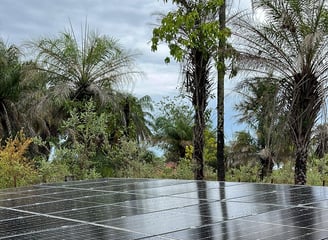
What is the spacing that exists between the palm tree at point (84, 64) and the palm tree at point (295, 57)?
610cm

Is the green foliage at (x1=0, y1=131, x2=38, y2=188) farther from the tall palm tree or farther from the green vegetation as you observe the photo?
the tall palm tree

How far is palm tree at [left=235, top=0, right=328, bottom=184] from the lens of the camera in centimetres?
1048

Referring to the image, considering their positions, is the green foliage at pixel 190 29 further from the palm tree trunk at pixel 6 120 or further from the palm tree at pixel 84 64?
the palm tree trunk at pixel 6 120

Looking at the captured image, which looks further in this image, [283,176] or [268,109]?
[283,176]

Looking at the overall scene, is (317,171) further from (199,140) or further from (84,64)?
(84,64)

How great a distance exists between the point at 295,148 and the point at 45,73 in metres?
9.06

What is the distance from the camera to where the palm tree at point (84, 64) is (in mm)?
16031

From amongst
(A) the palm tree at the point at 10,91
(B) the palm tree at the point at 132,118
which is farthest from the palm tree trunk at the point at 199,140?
(A) the palm tree at the point at 10,91

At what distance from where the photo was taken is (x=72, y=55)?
16078 mm

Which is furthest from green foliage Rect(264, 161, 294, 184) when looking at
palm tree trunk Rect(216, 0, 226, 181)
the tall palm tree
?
palm tree trunk Rect(216, 0, 226, 181)

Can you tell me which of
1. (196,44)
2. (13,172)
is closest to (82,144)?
(13,172)

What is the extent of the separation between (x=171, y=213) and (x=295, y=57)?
6827 mm

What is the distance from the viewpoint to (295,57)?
10.8m

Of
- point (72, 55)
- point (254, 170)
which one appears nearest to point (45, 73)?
point (72, 55)
